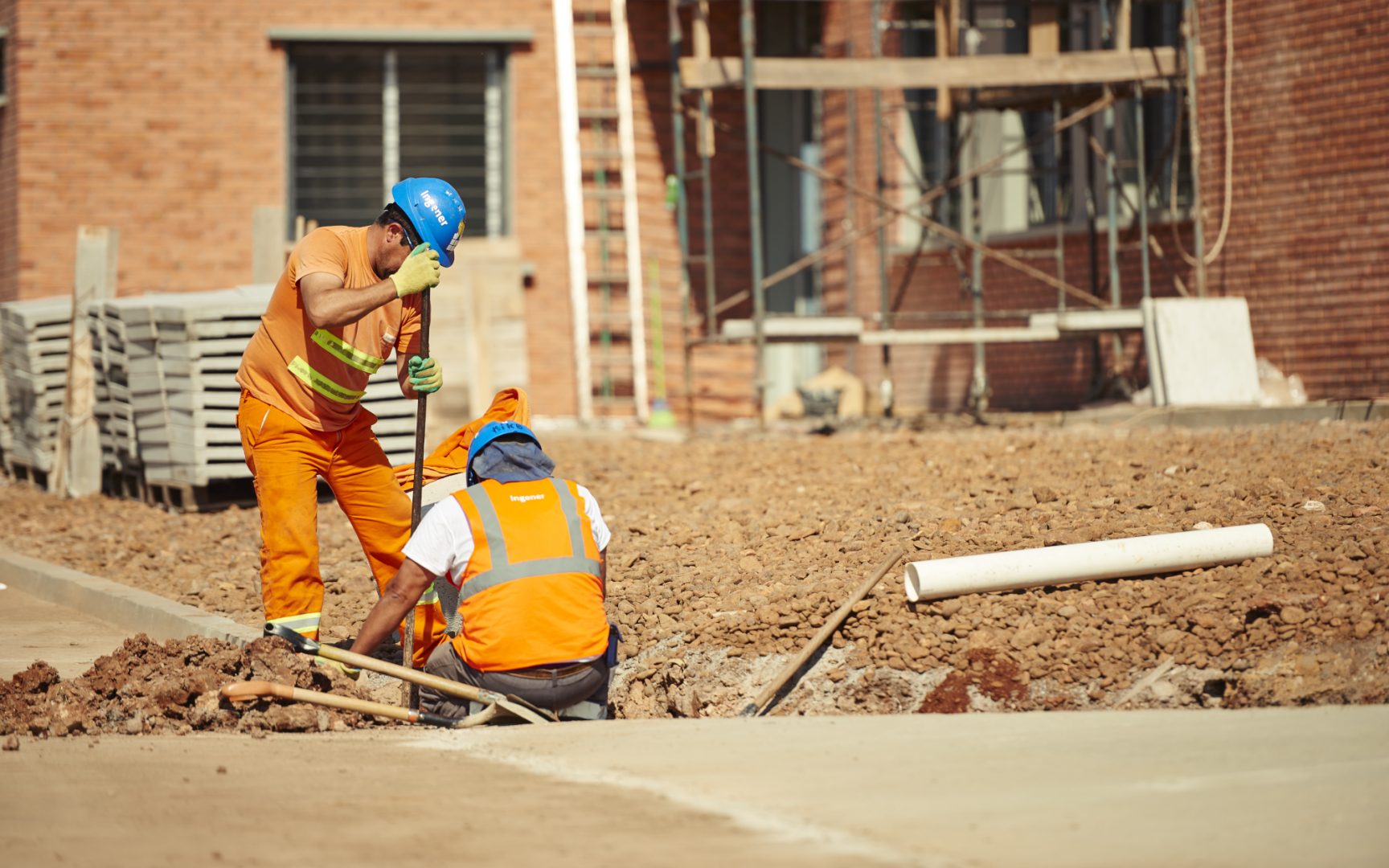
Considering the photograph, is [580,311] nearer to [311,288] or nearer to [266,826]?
[311,288]

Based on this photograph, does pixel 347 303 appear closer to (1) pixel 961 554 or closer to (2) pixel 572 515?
(2) pixel 572 515

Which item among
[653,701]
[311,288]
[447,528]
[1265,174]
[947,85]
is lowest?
[653,701]

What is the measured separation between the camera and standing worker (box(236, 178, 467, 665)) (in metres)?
6.51

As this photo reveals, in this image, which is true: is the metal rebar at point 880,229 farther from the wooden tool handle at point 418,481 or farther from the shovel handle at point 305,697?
the shovel handle at point 305,697

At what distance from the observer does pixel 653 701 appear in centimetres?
658

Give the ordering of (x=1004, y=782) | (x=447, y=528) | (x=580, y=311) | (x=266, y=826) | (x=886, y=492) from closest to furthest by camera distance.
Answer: (x=266, y=826)
(x=1004, y=782)
(x=447, y=528)
(x=886, y=492)
(x=580, y=311)

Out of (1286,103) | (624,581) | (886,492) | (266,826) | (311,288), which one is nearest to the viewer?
(266,826)

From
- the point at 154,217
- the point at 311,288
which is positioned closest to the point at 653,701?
the point at 311,288

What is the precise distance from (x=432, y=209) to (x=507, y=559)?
1619mm

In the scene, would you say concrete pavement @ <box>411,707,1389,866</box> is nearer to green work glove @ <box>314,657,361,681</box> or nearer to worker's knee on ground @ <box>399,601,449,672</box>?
green work glove @ <box>314,657,361,681</box>

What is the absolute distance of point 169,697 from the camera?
5859 mm

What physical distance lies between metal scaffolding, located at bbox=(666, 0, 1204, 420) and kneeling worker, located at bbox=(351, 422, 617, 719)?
319 inches

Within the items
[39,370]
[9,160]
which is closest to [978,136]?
[39,370]

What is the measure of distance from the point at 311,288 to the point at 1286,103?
383 inches
